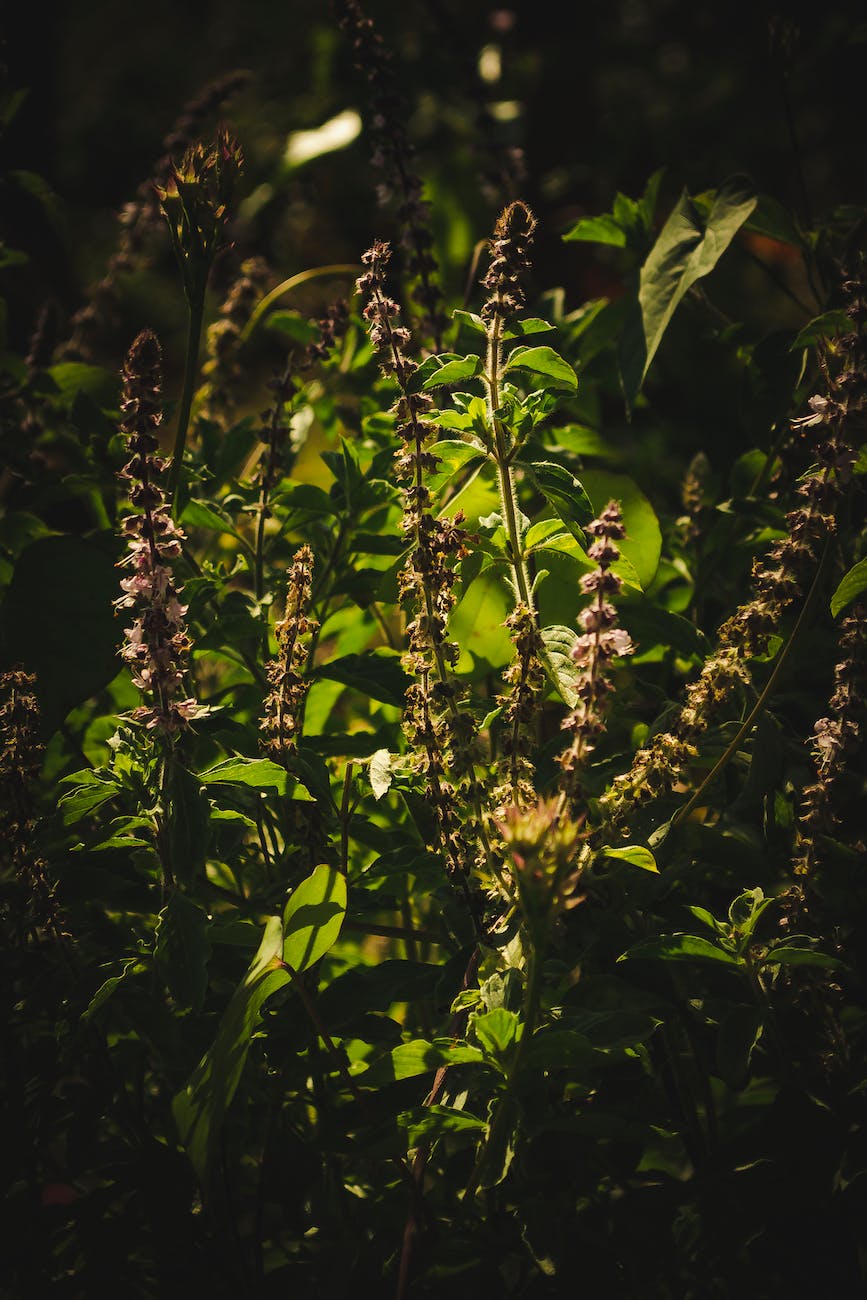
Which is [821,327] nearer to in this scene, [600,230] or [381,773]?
[600,230]

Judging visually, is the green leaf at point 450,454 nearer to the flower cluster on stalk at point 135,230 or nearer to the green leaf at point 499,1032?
the green leaf at point 499,1032

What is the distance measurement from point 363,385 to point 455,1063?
0.84m

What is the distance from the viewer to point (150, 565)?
674 mm

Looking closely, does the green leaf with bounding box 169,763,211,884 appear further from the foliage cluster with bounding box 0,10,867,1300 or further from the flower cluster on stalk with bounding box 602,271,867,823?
the flower cluster on stalk with bounding box 602,271,867,823

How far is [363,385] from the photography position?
128 centimetres

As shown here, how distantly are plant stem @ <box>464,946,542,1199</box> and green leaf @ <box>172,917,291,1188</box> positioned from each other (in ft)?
0.47

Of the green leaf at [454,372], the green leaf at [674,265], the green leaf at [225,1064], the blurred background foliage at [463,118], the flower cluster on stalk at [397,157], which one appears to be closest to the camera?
the green leaf at [225,1064]

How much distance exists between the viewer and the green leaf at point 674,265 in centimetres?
93

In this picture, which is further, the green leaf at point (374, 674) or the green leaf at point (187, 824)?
the green leaf at point (374, 674)

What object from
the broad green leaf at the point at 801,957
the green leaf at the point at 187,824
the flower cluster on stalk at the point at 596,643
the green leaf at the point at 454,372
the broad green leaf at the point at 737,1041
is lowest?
the broad green leaf at the point at 737,1041

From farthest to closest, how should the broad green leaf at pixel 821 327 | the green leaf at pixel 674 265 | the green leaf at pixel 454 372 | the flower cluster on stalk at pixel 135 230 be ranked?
the flower cluster on stalk at pixel 135 230 < the green leaf at pixel 674 265 < the broad green leaf at pixel 821 327 < the green leaf at pixel 454 372

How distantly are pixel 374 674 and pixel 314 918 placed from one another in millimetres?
309

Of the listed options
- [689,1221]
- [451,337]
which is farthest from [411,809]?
[451,337]

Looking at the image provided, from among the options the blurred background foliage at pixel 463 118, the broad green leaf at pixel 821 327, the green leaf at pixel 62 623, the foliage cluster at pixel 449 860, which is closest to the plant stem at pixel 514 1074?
the foliage cluster at pixel 449 860
